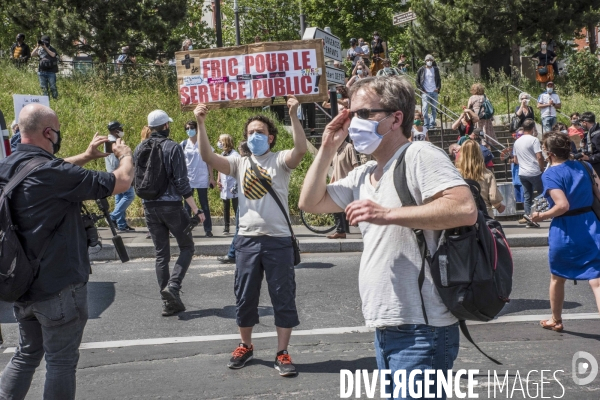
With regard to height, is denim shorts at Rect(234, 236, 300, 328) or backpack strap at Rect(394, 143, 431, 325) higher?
backpack strap at Rect(394, 143, 431, 325)

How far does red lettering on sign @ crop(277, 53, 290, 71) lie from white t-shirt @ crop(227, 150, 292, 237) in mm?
3655

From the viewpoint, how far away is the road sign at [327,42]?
10.4 m

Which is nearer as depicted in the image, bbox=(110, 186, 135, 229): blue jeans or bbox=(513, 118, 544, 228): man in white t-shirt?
bbox=(110, 186, 135, 229): blue jeans

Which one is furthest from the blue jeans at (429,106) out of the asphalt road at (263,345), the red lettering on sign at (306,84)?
the asphalt road at (263,345)

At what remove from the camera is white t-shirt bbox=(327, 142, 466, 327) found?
2.95 meters

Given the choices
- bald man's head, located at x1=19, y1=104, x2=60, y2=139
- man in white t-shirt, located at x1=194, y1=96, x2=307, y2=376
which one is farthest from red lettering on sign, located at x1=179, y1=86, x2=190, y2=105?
Answer: bald man's head, located at x1=19, y1=104, x2=60, y2=139

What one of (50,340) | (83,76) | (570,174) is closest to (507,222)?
(570,174)

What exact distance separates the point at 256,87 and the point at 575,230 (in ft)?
14.8

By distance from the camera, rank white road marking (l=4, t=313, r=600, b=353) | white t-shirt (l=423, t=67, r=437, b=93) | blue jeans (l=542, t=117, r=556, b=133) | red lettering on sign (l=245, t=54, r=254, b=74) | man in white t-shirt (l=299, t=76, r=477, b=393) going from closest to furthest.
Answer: man in white t-shirt (l=299, t=76, r=477, b=393), white road marking (l=4, t=313, r=600, b=353), red lettering on sign (l=245, t=54, r=254, b=74), blue jeans (l=542, t=117, r=556, b=133), white t-shirt (l=423, t=67, r=437, b=93)

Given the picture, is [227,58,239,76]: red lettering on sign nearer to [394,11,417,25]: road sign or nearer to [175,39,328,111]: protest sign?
[175,39,328,111]: protest sign

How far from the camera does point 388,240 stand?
3.08 m

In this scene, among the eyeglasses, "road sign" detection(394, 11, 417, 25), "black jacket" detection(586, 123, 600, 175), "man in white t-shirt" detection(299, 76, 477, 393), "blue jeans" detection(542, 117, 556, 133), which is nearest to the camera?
"man in white t-shirt" detection(299, 76, 477, 393)

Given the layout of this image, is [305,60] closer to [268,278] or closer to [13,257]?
[268,278]

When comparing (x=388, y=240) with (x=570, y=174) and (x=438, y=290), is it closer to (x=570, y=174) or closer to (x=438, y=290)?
(x=438, y=290)
